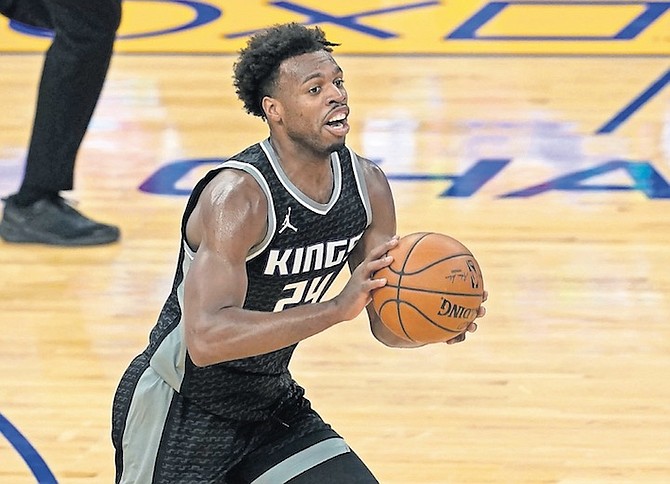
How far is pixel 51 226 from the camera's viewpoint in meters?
6.74

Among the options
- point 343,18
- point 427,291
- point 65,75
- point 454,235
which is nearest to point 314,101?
point 427,291

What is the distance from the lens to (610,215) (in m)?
7.04

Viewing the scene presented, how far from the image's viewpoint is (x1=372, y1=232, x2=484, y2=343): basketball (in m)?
3.31

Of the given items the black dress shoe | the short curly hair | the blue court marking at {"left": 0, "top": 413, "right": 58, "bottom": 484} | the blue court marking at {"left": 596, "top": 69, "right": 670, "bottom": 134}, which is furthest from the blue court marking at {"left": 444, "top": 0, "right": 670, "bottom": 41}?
the short curly hair

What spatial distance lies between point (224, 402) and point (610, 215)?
150 inches

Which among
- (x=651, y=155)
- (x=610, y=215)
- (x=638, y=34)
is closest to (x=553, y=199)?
(x=610, y=215)

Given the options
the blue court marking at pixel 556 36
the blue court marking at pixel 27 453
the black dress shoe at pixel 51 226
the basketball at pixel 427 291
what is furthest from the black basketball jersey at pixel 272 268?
the blue court marking at pixel 556 36

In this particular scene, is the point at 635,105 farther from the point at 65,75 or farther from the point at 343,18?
the point at 65,75

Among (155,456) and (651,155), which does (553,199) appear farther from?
(155,456)

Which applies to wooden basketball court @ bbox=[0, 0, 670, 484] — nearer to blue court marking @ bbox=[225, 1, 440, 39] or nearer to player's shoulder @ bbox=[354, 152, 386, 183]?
blue court marking @ bbox=[225, 1, 440, 39]

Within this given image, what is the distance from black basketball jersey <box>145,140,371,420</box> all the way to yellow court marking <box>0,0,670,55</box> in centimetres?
659

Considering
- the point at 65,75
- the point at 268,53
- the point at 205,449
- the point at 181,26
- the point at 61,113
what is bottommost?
the point at 181,26

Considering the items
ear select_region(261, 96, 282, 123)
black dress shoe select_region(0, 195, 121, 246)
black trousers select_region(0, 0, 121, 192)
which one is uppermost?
ear select_region(261, 96, 282, 123)

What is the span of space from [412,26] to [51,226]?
4563 millimetres
